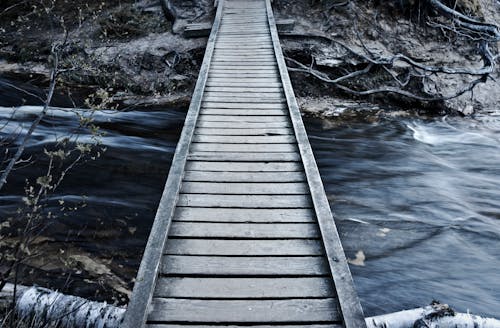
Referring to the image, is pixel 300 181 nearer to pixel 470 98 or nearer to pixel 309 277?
pixel 309 277

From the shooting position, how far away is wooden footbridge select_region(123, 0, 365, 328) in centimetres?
287

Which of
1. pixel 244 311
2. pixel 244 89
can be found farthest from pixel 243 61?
pixel 244 311

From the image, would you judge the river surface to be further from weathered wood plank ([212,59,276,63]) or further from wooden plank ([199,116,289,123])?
weathered wood plank ([212,59,276,63])

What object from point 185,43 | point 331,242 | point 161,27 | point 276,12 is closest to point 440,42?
point 276,12

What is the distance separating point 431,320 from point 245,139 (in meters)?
2.74

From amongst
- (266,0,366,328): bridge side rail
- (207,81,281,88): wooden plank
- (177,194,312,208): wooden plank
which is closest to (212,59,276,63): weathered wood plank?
(207,81,281,88): wooden plank

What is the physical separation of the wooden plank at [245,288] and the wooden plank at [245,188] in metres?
1.21

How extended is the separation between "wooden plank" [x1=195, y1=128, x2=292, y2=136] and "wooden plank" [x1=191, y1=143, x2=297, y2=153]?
0.29 m

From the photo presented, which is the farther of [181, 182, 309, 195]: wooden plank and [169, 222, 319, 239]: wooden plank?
[181, 182, 309, 195]: wooden plank

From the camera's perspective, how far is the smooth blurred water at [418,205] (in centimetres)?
491

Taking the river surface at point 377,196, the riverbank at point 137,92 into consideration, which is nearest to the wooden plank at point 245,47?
the riverbank at point 137,92

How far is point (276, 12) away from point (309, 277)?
10.1 m

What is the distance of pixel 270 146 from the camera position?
204 inches

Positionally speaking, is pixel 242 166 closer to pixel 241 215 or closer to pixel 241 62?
pixel 241 215
